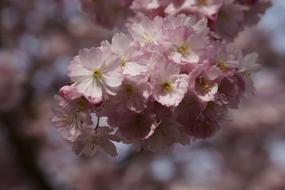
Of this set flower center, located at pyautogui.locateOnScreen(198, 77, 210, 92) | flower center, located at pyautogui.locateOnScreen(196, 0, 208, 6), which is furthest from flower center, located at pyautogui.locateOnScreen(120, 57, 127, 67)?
flower center, located at pyautogui.locateOnScreen(196, 0, 208, 6)

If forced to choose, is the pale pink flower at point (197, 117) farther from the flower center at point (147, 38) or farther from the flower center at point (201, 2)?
the flower center at point (201, 2)

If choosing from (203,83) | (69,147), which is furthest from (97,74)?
(69,147)

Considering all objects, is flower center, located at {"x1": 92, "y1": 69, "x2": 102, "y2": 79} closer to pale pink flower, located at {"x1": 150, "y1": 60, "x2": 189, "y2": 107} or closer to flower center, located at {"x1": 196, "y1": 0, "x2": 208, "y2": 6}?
pale pink flower, located at {"x1": 150, "y1": 60, "x2": 189, "y2": 107}

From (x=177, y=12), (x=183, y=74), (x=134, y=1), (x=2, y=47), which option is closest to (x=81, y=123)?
(x=183, y=74)

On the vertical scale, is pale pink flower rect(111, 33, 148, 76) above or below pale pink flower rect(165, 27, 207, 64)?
above

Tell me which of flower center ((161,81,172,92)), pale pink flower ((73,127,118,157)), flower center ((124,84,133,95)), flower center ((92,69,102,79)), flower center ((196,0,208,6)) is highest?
flower center ((92,69,102,79))

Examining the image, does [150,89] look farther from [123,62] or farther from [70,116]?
[70,116]

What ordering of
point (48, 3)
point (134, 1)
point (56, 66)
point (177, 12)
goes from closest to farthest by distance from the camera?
1. point (177, 12)
2. point (134, 1)
3. point (48, 3)
4. point (56, 66)

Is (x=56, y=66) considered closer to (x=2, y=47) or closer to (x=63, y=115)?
(x=2, y=47)

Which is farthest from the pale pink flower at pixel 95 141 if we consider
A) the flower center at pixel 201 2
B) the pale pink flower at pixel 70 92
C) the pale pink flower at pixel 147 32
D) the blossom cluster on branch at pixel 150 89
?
the flower center at pixel 201 2
